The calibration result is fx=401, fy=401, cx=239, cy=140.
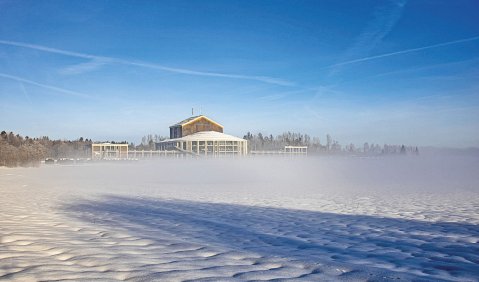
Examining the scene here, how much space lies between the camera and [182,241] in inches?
261

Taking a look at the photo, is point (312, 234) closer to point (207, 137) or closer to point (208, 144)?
point (208, 144)

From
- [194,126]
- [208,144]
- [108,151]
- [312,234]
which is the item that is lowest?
[312,234]

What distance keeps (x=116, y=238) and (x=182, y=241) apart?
3.61 feet

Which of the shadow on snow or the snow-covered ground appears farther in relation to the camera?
the shadow on snow

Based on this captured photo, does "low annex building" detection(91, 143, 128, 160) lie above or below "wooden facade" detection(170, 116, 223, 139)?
below

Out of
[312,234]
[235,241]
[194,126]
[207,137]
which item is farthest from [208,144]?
[235,241]

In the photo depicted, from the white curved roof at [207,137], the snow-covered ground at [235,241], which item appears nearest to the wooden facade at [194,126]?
the white curved roof at [207,137]

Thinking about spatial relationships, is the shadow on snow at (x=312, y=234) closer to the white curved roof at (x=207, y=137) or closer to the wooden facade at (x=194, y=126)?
the white curved roof at (x=207, y=137)

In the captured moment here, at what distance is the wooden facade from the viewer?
5822 cm

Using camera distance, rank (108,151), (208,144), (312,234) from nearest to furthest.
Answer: (312,234)
(108,151)
(208,144)

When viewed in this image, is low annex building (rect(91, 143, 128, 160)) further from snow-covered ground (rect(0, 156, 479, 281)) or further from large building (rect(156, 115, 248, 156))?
snow-covered ground (rect(0, 156, 479, 281))

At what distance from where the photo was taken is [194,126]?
2308 inches

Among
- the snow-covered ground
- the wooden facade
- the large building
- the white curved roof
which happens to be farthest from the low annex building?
the snow-covered ground

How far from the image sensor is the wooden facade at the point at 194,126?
58219 millimetres
